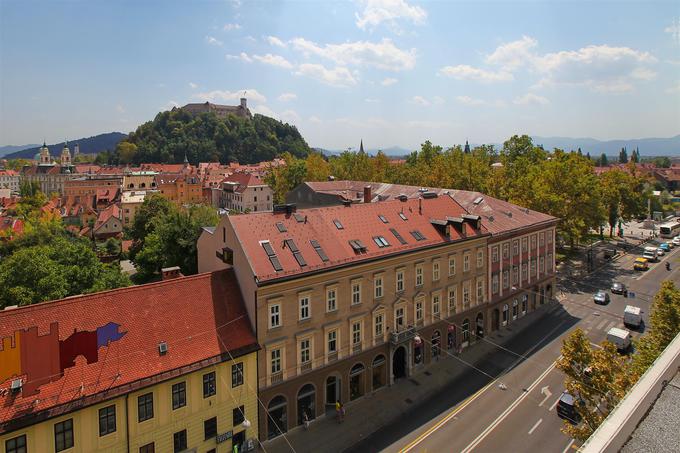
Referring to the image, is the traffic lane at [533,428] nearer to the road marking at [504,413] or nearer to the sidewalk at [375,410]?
the road marking at [504,413]

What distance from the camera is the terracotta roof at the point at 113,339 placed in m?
17.8

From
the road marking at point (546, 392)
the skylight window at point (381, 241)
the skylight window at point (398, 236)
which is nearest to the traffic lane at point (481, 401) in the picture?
the road marking at point (546, 392)

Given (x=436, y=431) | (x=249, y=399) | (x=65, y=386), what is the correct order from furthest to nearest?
(x=436, y=431) → (x=249, y=399) → (x=65, y=386)

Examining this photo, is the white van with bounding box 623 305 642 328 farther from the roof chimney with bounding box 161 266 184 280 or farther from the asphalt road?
the roof chimney with bounding box 161 266 184 280

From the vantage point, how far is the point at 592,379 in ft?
64.7

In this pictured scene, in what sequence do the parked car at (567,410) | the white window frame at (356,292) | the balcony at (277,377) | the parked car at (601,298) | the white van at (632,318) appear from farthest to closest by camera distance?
the parked car at (601,298) → the white van at (632,318) → the white window frame at (356,292) → the parked car at (567,410) → the balcony at (277,377)

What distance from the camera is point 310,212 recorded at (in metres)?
31.3

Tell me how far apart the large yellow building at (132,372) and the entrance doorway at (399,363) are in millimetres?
12175

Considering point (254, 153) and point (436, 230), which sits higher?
point (254, 153)

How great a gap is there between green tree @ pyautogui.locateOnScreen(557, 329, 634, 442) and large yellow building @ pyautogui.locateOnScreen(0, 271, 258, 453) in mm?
15805

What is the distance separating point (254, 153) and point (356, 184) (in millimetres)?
136318

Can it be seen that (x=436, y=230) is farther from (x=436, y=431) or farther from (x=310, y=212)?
(x=436, y=431)

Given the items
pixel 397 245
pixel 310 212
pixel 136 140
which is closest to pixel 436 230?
pixel 397 245

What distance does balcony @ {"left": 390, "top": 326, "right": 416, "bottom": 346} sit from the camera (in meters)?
30.3
